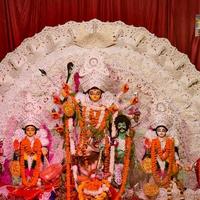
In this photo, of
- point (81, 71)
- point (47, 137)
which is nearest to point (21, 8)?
point (81, 71)

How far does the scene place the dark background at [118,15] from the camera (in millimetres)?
1910

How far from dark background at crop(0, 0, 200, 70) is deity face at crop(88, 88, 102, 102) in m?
0.30

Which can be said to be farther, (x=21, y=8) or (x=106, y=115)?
(x=21, y=8)

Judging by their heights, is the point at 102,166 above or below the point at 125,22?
below

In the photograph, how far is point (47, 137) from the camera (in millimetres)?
1883

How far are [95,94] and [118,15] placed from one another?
342mm

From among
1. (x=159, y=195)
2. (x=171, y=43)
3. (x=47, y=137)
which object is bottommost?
(x=159, y=195)

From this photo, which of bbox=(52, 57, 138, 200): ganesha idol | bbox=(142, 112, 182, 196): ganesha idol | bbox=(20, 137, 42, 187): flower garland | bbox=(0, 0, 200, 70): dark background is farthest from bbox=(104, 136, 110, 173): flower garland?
bbox=(0, 0, 200, 70): dark background

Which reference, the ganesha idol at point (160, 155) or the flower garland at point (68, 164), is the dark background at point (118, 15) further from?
Result: the flower garland at point (68, 164)

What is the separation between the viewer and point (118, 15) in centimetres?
193

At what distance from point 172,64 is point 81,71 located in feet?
1.18

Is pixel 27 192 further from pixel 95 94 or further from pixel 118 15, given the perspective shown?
pixel 118 15

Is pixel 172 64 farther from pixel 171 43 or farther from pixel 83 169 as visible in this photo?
pixel 83 169

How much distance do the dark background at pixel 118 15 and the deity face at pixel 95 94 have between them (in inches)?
12.0
